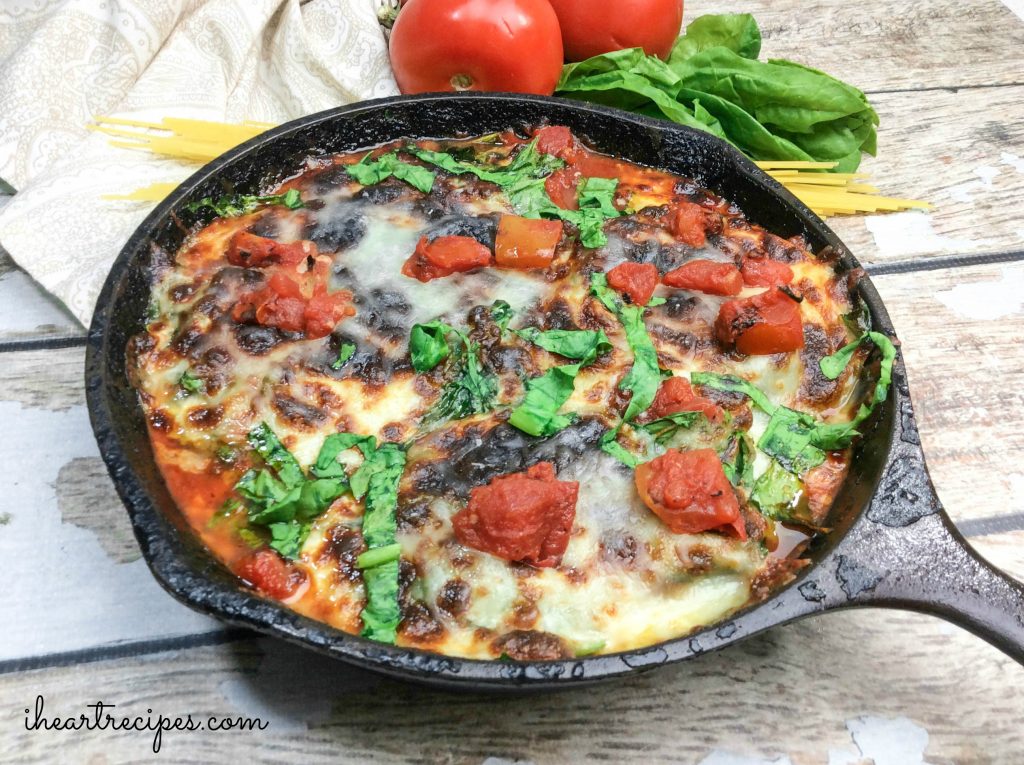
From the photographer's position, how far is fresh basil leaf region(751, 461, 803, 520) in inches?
78.5

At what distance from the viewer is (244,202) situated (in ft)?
8.54

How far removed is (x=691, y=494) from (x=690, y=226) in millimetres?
981

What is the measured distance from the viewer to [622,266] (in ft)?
7.82

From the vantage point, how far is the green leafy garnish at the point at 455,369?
212 centimetres

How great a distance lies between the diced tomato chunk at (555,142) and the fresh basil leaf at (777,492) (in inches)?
51.1

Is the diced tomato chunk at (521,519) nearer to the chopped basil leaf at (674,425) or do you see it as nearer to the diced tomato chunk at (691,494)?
the diced tomato chunk at (691,494)

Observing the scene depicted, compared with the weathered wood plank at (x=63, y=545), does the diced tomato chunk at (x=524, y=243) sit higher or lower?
higher

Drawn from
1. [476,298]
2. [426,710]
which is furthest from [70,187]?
[426,710]

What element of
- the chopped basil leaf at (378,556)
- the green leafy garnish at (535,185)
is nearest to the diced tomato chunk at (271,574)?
the chopped basil leaf at (378,556)

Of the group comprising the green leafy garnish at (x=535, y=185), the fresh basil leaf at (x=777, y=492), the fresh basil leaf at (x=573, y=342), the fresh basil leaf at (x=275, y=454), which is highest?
the green leafy garnish at (x=535, y=185)

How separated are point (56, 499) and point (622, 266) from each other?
5.49 ft

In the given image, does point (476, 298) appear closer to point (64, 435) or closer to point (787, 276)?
point (787, 276)

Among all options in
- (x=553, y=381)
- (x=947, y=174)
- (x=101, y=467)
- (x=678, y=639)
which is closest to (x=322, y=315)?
(x=553, y=381)

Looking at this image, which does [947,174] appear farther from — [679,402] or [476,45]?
[679,402]
